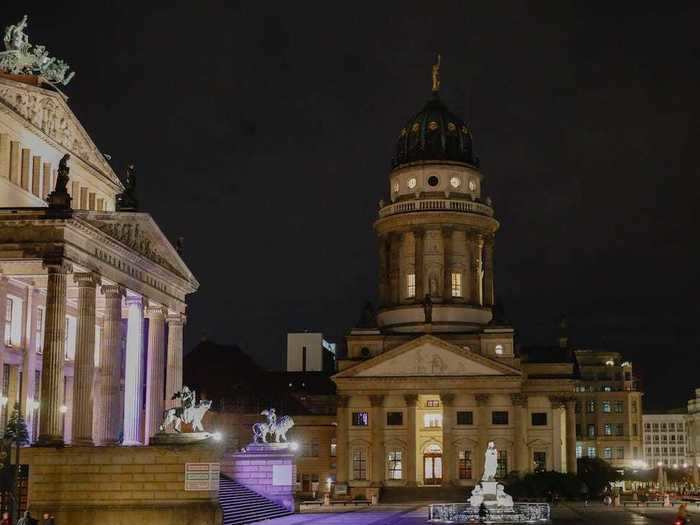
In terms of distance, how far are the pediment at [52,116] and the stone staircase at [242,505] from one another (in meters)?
18.5

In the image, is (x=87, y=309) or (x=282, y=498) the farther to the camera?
(x=282, y=498)

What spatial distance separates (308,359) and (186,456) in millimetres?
115624

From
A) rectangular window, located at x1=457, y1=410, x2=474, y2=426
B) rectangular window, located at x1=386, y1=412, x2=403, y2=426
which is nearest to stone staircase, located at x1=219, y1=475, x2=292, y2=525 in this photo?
rectangular window, located at x1=386, y1=412, x2=403, y2=426

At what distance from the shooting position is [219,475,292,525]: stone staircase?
55625 mm

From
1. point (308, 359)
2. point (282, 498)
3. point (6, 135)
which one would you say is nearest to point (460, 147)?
point (308, 359)

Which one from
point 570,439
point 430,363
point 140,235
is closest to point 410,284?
point 430,363

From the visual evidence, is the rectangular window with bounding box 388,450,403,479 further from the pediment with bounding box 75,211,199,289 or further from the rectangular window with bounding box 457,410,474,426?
the pediment with bounding box 75,211,199,289

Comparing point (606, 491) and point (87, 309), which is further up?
point (87, 309)

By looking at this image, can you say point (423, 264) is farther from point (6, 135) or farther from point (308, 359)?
point (6, 135)

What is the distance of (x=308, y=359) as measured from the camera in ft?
538

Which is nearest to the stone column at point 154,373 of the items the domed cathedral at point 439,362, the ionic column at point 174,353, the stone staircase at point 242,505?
the ionic column at point 174,353

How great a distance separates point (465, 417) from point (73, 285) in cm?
5959

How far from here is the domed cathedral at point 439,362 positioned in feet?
363

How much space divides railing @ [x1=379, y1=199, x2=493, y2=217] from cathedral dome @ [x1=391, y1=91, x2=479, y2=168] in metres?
4.22
